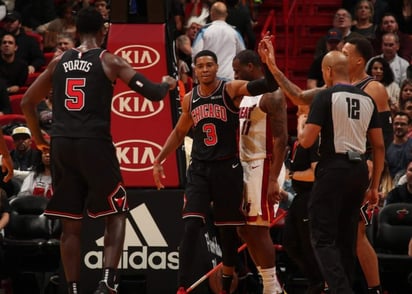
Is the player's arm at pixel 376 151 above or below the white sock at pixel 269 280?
above

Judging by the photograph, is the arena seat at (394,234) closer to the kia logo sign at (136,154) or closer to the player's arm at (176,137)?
the kia logo sign at (136,154)

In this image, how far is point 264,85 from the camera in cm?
1009

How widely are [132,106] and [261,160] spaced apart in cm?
146

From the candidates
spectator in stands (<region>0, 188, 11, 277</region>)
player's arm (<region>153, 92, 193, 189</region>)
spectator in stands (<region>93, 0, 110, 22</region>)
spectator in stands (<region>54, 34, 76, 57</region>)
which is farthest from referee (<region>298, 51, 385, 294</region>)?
spectator in stands (<region>93, 0, 110, 22</region>)

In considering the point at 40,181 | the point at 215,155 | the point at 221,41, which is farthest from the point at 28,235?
the point at 221,41

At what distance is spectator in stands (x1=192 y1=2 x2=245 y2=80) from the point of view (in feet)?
53.7

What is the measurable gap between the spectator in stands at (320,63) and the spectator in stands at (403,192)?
3.94m

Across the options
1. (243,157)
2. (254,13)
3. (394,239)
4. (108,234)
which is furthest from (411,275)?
(254,13)

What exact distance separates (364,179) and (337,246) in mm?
565

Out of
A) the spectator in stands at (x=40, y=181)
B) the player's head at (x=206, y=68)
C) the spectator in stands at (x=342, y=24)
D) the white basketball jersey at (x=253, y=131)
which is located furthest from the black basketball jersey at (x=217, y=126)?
the spectator in stands at (x=342, y=24)

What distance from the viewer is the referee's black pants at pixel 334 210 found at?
9562mm

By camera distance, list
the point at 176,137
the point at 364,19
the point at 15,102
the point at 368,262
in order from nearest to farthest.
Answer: the point at 368,262 < the point at 176,137 < the point at 15,102 < the point at 364,19

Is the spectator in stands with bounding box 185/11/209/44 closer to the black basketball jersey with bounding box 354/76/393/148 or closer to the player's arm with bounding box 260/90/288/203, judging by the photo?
the black basketball jersey with bounding box 354/76/393/148

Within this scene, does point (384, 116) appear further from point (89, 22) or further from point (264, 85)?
point (89, 22)
